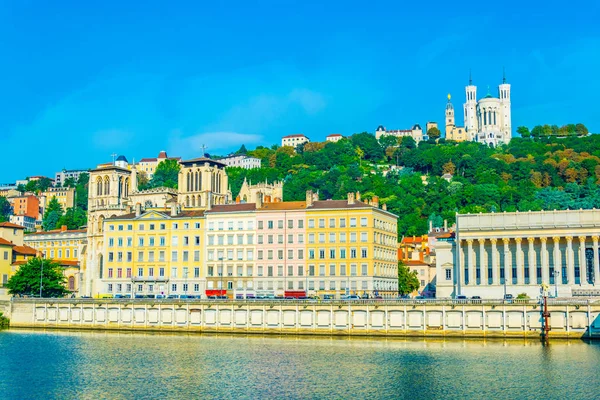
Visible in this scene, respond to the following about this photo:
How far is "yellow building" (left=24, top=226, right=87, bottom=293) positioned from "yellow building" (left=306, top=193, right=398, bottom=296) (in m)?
45.3

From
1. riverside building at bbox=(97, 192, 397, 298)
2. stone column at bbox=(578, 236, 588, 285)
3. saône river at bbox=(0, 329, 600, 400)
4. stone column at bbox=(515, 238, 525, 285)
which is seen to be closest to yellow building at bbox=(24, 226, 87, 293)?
riverside building at bbox=(97, 192, 397, 298)

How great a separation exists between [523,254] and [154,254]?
47.2 m

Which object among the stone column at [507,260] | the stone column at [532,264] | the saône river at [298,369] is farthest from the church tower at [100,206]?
the stone column at [532,264]

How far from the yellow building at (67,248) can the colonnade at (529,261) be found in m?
61.1

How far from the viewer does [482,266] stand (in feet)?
319

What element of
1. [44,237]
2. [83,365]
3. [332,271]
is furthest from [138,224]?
[83,365]

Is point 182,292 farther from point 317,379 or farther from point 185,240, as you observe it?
point 317,379

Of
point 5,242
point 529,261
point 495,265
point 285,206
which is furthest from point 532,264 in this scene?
point 5,242

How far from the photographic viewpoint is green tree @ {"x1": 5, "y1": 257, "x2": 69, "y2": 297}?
322 ft

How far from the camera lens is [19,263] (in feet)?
361

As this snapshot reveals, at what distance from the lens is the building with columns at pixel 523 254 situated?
301 feet

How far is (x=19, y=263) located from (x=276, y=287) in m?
38.8

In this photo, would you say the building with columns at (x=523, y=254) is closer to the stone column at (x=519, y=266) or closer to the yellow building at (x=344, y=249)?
the stone column at (x=519, y=266)

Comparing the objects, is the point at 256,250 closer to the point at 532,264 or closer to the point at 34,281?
the point at 34,281
